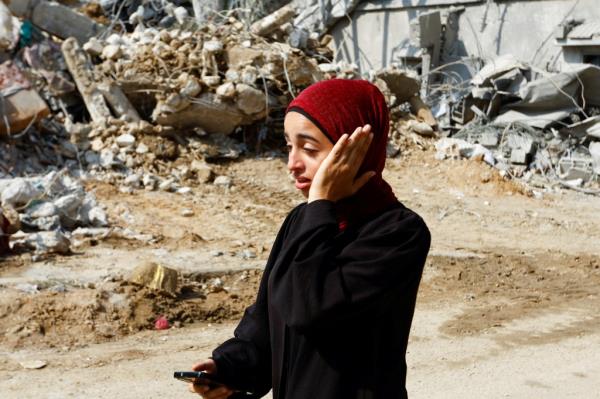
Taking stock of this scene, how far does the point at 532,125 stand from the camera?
1254cm

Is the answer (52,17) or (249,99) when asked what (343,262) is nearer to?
(249,99)

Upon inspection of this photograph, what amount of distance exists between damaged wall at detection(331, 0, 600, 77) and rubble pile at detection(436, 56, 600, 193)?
102cm

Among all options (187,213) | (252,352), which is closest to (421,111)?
(187,213)

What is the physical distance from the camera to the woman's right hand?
1.92m

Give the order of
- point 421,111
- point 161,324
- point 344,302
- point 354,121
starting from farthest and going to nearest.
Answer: point 421,111 < point 161,324 < point 354,121 < point 344,302

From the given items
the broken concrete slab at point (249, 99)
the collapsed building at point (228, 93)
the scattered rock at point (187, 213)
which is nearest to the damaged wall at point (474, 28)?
the collapsed building at point (228, 93)

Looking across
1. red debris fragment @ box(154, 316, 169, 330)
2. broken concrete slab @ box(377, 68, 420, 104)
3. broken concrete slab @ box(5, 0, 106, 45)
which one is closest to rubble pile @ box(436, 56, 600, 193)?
broken concrete slab @ box(377, 68, 420, 104)

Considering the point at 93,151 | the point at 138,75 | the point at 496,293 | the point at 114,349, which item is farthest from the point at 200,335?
the point at 138,75

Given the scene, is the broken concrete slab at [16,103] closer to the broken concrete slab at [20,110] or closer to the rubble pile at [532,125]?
the broken concrete slab at [20,110]

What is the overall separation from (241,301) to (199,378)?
436 centimetres

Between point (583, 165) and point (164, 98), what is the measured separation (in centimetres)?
633

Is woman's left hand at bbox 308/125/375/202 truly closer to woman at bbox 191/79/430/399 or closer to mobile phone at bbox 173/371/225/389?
woman at bbox 191/79/430/399

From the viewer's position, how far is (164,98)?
1052 centimetres

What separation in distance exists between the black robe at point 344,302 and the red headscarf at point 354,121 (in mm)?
36
